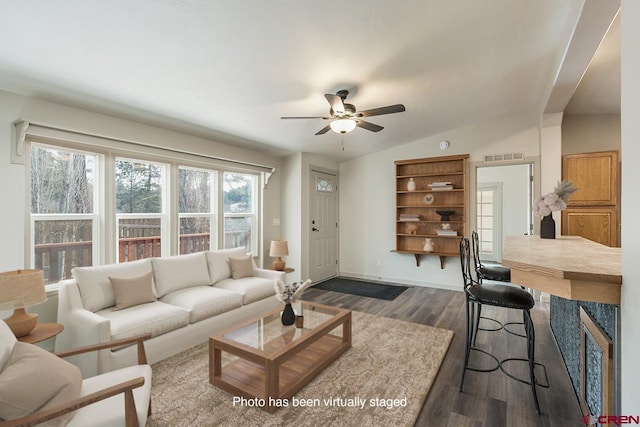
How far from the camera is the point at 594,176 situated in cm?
382

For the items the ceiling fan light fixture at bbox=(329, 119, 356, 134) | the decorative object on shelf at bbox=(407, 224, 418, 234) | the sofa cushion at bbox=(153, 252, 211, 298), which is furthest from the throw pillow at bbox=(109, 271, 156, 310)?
the decorative object on shelf at bbox=(407, 224, 418, 234)

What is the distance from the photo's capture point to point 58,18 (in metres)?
1.79

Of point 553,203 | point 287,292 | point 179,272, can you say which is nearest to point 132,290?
point 179,272

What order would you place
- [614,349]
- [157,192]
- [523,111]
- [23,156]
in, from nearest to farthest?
1. [614,349]
2. [23,156]
3. [157,192]
4. [523,111]

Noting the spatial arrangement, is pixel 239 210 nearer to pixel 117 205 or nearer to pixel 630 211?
pixel 117 205

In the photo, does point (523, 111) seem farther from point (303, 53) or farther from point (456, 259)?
point (303, 53)

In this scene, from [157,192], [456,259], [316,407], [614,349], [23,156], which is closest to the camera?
[614,349]

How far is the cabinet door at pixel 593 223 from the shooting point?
375 cm

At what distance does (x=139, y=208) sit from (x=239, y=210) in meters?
1.58

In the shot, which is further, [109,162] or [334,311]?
[109,162]

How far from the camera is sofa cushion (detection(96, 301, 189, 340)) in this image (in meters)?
2.36

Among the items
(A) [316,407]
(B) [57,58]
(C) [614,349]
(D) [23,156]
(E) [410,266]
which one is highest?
(B) [57,58]

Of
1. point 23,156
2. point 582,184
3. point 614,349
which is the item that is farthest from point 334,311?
point 582,184

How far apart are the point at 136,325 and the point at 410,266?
14.5ft
